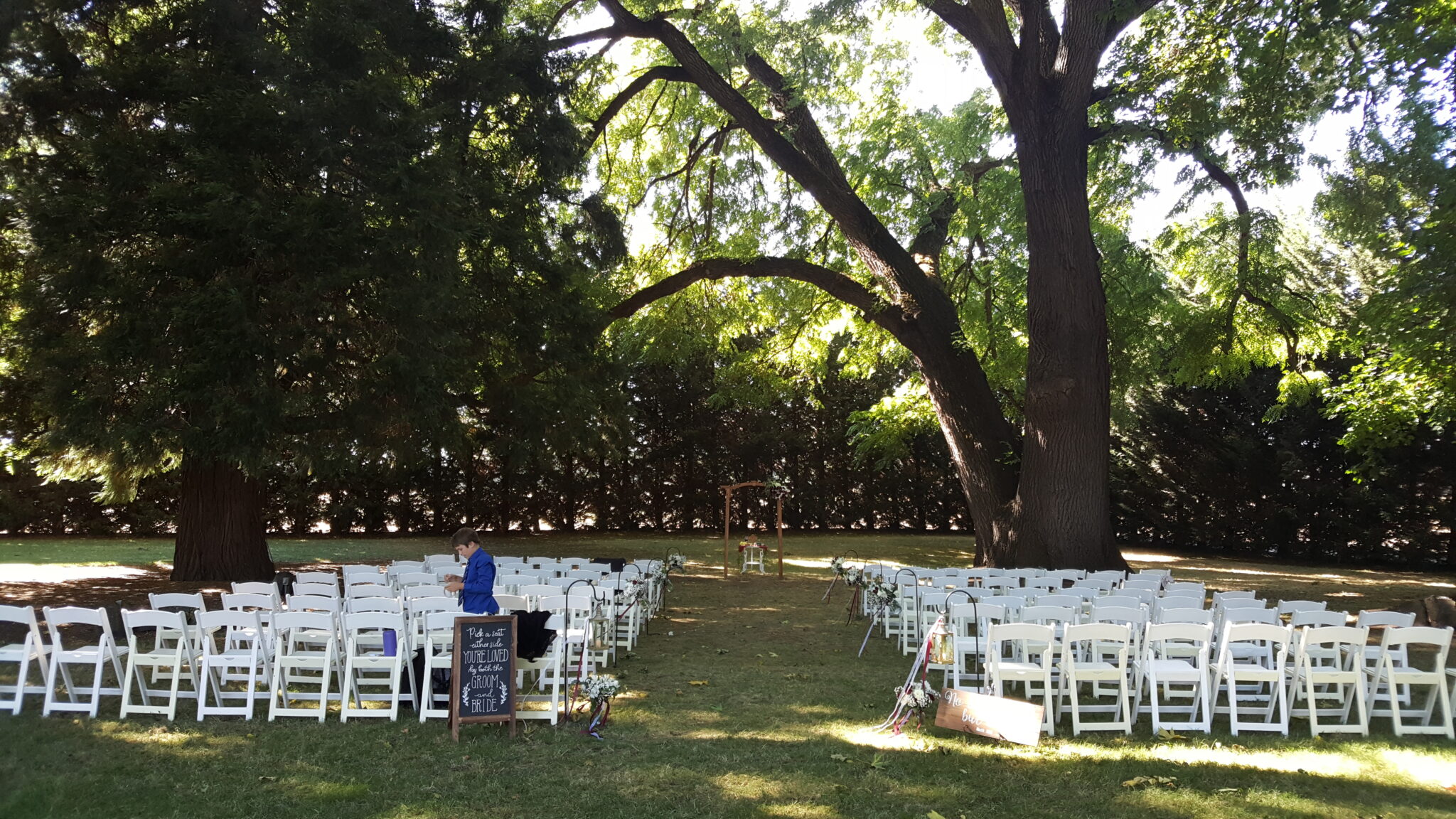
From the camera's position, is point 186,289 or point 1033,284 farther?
point 1033,284

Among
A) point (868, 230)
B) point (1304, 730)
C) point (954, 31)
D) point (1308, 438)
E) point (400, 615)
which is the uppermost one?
point (954, 31)

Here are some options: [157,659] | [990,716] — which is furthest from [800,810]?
[157,659]

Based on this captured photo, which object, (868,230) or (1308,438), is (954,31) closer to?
(868,230)

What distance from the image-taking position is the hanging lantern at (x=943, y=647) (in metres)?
7.04

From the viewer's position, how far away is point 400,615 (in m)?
6.70

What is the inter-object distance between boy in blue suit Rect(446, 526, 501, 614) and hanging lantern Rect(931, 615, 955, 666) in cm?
323

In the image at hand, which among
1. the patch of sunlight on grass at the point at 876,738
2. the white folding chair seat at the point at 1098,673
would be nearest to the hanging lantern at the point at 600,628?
the patch of sunlight on grass at the point at 876,738

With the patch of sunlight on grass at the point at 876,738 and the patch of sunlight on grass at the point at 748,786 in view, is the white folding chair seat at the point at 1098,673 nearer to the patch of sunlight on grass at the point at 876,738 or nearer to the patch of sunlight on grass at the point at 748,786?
the patch of sunlight on grass at the point at 876,738

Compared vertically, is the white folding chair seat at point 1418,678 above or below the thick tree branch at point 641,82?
below

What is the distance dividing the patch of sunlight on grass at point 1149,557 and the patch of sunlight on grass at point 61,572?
2123 centimetres

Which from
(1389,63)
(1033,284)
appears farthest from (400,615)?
(1389,63)

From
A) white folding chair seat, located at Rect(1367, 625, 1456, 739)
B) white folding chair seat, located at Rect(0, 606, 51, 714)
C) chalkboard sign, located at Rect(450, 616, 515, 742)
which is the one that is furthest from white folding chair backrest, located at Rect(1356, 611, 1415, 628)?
white folding chair seat, located at Rect(0, 606, 51, 714)

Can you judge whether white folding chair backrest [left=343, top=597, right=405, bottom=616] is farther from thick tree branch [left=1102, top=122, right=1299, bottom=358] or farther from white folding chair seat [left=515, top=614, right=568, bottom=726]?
thick tree branch [left=1102, top=122, right=1299, bottom=358]

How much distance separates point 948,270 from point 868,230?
5.69m
